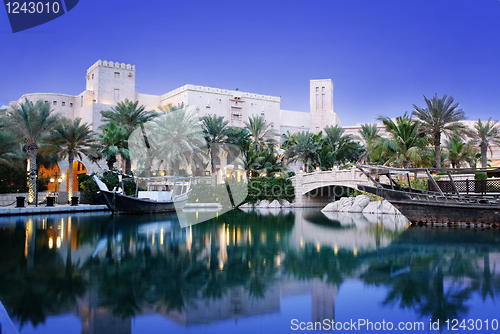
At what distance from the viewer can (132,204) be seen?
24.5 metres

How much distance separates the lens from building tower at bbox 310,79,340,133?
5216 cm

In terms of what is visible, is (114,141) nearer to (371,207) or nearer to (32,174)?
(32,174)

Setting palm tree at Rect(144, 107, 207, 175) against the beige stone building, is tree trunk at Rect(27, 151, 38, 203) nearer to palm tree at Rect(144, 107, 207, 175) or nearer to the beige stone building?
palm tree at Rect(144, 107, 207, 175)

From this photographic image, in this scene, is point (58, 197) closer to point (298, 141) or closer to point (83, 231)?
point (83, 231)

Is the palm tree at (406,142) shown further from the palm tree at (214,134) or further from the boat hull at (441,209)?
the palm tree at (214,134)

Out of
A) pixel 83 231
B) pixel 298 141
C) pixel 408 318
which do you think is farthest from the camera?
pixel 298 141

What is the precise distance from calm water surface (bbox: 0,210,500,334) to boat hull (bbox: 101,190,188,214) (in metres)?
11.3

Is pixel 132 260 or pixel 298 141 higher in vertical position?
pixel 298 141

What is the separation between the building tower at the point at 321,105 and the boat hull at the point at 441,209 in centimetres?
3451

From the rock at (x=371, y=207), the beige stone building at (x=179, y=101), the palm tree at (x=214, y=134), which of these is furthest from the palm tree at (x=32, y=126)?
the rock at (x=371, y=207)

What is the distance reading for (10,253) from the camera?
1007 cm

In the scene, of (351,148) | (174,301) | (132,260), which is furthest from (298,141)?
(174,301)

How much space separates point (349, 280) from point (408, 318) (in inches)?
79.9

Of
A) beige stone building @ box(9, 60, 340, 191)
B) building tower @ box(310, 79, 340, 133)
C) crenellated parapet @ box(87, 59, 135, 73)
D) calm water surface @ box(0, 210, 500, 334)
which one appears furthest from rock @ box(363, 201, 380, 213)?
crenellated parapet @ box(87, 59, 135, 73)
